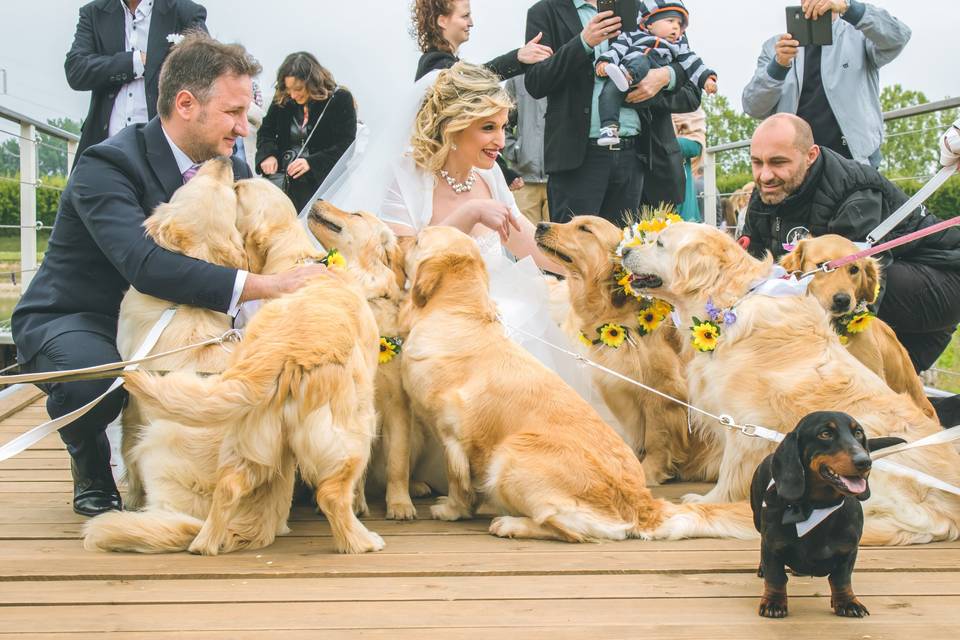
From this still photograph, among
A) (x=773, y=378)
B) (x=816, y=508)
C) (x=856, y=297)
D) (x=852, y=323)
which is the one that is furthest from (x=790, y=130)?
(x=816, y=508)

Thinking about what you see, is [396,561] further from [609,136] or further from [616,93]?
[616,93]

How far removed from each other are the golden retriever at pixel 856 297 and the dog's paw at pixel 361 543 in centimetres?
215

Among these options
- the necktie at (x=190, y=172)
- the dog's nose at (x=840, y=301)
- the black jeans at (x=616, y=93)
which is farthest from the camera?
the black jeans at (x=616, y=93)

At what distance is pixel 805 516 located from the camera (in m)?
2.44

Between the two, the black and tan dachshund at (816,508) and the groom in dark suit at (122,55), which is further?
the groom in dark suit at (122,55)

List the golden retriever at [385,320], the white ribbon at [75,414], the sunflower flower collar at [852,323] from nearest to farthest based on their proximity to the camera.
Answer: the white ribbon at [75,414] → the golden retriever at [385,320] → the sunflower flower collar at [852,323]

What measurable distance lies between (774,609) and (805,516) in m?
0.28

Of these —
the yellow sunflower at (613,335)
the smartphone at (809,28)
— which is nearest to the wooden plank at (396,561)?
the yellow sunflower at (613,335)

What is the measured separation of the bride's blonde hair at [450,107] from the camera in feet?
16.1

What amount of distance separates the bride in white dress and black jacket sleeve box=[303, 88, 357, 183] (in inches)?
55.5

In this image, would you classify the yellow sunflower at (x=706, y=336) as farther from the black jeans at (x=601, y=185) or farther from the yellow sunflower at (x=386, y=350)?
the black jeans at (x=601, y=185)

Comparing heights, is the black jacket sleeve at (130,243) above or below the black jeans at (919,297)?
above

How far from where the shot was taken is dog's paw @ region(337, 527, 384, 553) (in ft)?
10.1

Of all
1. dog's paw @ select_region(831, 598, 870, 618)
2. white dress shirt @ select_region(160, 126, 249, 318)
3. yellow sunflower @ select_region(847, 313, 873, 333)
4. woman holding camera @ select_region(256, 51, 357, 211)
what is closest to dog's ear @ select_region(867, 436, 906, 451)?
dog's paw @ select_region(831, 598, 870, 618)
